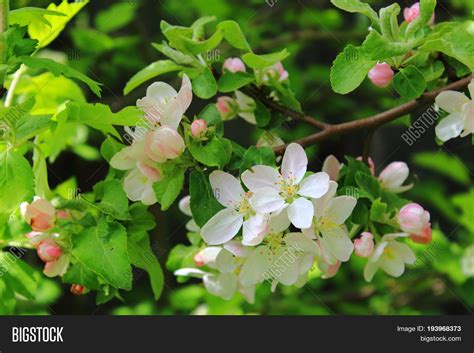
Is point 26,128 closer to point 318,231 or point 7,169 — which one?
point 7,169

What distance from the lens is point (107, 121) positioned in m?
0.96

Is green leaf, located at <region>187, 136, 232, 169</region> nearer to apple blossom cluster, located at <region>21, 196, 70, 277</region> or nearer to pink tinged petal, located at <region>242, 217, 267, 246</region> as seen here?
pink tinged petal, located at <region>242, 217, 267, 246</region>

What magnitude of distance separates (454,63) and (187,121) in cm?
39

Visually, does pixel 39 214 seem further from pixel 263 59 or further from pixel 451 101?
pixel 451 101

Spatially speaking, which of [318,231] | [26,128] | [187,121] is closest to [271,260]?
[318,231]

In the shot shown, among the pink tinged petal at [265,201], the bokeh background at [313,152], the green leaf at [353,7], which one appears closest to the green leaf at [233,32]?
the green leaf at [353,7]

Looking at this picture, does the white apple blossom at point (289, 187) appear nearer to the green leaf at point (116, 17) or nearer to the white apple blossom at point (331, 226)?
the white apple blossom at point (331, 226)

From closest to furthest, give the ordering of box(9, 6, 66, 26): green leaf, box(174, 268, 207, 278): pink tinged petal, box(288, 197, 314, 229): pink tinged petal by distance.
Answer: box(288, 197, 314, 229): pink tinged petal
box(9, 6, 66, 26): green leaf
box(174, 268, 207, 278): pink tinged petal

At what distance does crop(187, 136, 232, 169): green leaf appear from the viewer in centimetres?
95

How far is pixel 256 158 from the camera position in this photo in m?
0.98

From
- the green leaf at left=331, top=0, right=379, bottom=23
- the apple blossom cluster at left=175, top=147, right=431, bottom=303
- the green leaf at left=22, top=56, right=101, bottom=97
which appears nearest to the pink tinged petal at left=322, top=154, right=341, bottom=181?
the apple blossom cluster at left=175, top=147, right=431, bottom=303

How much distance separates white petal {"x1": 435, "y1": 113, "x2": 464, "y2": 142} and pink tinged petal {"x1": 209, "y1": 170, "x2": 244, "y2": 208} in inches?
11.9

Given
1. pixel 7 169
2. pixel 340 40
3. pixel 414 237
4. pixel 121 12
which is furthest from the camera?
pixel 340 40

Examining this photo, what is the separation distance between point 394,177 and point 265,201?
29 cm
